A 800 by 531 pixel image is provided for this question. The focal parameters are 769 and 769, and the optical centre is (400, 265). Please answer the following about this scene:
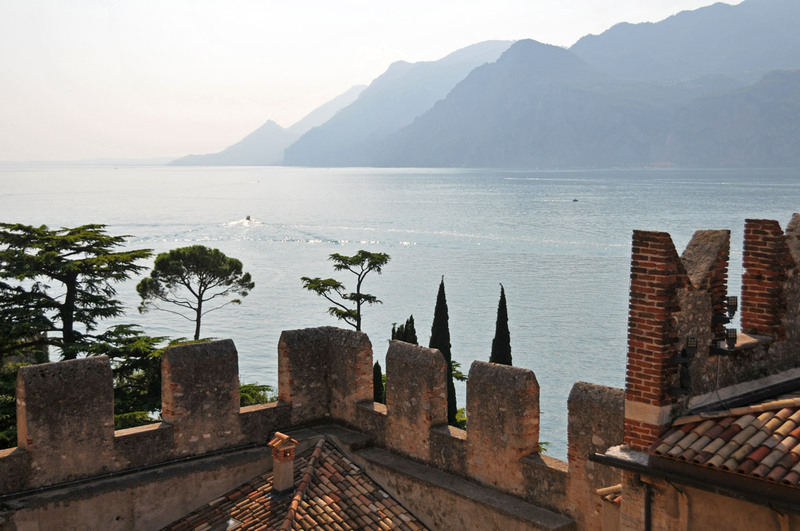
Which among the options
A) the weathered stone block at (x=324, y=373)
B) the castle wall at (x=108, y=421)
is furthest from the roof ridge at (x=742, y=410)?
the castle wall at (x=108, y=421)

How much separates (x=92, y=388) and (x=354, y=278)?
58.2 m

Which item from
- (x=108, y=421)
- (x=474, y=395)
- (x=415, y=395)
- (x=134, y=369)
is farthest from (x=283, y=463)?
(x=134, y=369)

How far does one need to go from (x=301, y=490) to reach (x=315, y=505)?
0.27m

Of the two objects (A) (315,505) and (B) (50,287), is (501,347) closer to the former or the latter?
(B) (50,287)

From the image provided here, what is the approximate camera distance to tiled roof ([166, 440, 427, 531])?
28.8ft

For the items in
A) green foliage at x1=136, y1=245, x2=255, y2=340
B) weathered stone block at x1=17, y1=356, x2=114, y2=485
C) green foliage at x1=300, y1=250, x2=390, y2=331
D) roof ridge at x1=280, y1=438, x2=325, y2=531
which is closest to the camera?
roof ridge at x1=280, y1=438, x2=325, y2=531

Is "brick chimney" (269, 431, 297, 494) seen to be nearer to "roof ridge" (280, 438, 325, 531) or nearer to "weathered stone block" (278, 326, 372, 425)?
"roof ridge" (280, 438, 325, 531)

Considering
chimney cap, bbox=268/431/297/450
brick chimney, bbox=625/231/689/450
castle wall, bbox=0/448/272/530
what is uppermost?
brick chimney, bbox=625/231/689/450

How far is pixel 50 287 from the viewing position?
28.5 metres

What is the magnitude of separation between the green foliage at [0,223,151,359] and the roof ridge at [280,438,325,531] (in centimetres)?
1711

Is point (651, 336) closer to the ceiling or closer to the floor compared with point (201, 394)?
closer to the ceiling

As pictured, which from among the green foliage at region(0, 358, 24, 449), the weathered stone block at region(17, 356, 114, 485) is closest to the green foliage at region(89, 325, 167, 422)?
the green foliage at region(0, 358, 24, 449)

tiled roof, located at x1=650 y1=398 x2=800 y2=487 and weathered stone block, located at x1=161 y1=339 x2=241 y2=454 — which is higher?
tiled roof, located at x1=650 y1=398 x2=800 y2=487

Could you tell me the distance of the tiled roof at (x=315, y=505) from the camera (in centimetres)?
879
